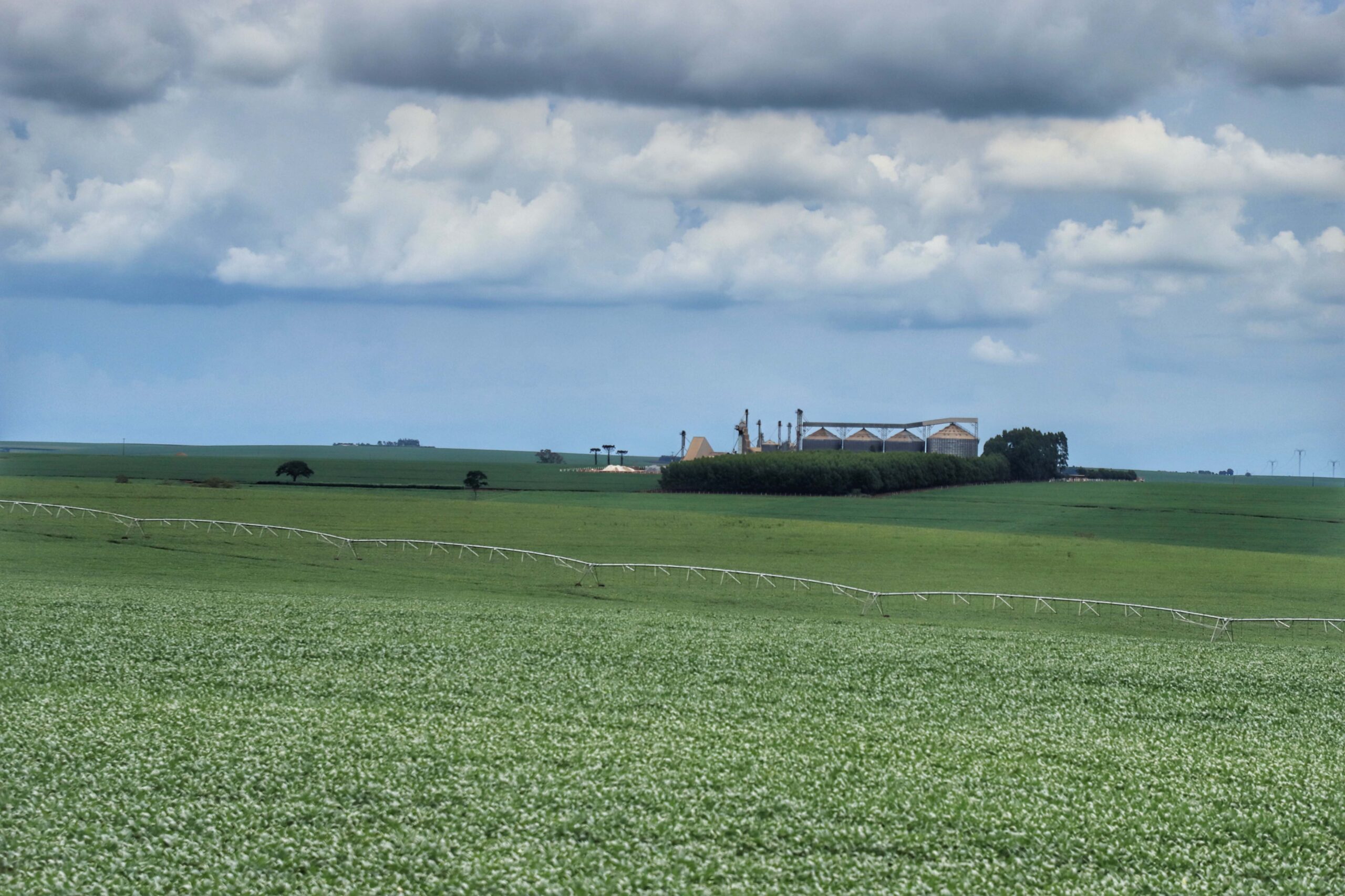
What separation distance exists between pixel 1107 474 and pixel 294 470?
141 metres

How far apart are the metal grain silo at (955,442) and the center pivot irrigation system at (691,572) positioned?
109 metres

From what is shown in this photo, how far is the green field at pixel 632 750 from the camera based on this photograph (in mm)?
8117

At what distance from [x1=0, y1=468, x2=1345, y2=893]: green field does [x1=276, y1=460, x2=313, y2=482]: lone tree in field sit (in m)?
52.4

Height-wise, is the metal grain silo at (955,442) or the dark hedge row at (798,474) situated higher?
the metal grain silo at (955,442)

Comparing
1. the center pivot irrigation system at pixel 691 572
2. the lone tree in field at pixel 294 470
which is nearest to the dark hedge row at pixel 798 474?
the lone tree in field at pixel 294 470

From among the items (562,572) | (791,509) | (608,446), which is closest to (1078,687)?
(562,572)

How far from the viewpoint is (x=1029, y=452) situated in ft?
502

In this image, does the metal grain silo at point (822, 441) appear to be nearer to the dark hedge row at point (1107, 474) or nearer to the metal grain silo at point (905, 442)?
the metal grain silo at point (905, 442)

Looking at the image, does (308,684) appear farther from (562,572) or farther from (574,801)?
(562,572)

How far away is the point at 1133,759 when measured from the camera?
37.7 feet

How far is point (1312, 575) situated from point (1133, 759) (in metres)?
40.3

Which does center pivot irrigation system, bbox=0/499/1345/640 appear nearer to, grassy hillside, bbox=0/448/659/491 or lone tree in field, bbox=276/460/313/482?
grassy hillside, bbox=0/448/659/491

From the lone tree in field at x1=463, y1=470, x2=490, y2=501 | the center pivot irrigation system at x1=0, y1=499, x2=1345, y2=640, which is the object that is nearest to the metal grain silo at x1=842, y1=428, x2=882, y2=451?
the lone tree in field at x1=463, y1=470, x2=490, y2=501

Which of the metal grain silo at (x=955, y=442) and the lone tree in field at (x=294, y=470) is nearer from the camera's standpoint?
the lone tree in field at (x=294, y=470)
